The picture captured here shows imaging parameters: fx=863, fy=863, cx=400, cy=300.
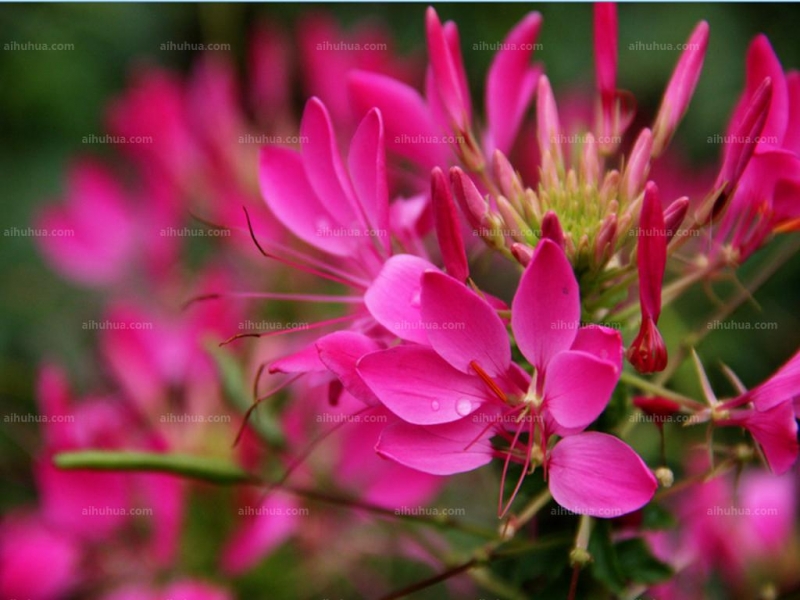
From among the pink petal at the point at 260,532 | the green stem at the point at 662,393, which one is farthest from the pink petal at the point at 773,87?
the pink petal at the point at 260,532

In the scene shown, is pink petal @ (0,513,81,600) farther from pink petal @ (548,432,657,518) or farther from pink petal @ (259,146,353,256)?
pink petal @ (548,432,657,518)

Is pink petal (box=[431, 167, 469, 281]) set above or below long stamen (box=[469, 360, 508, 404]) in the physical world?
above

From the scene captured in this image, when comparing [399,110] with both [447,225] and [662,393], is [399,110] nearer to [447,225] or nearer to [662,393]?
[447,225]

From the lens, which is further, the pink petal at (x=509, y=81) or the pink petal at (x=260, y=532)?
the pink petal at (x=260, y=532)

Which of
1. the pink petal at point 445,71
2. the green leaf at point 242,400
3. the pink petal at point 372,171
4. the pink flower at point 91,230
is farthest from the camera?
the pink flower at point 91,230

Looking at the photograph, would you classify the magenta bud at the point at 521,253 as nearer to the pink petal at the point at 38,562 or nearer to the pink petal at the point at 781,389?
the pink petal at the point at 781,389

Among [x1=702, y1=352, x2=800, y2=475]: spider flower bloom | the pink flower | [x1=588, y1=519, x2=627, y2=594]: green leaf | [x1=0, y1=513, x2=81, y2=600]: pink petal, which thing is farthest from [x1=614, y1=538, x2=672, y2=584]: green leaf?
the pink flower

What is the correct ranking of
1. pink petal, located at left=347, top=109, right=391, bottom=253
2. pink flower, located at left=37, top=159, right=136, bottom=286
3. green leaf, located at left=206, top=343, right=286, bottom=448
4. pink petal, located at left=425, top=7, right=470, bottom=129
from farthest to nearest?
pink flower, located at left=37, top=159, right=136, bottom=286 → green leaf, located at left=206, top=343, right=286, bottom=448 → pink petal, located at left=425, top=7, right=470, bottom=129 → pink petal, located at left=347, top=109, right=391, bottom=253
